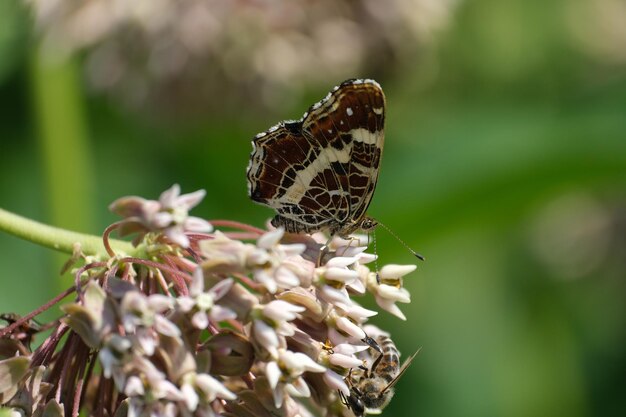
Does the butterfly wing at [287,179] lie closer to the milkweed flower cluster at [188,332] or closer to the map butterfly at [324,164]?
the map butterfly at [324,164]

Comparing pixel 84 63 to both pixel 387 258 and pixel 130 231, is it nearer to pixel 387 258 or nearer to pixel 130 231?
pixel 387 258

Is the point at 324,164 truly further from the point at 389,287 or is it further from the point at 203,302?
the point at 203,302

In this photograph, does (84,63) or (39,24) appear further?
(84,63)

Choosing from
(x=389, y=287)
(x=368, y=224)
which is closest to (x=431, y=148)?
(x=368, y=224)

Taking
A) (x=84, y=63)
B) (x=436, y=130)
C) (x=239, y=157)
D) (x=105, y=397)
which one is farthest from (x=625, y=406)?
(x=105, y=397)

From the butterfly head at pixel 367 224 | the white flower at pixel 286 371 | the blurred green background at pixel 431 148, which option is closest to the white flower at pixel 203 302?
the white flower at pixel 286 371

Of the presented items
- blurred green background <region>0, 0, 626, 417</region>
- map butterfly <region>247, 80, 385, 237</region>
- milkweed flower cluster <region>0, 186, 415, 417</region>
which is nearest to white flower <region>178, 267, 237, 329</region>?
milkweed flower cluster <region>0, 186, 415, 417</region>
